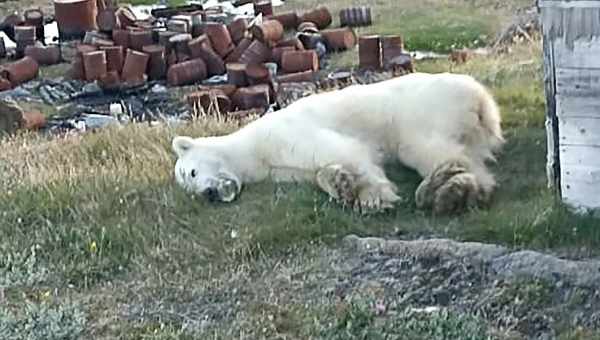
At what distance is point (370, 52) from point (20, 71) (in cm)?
466

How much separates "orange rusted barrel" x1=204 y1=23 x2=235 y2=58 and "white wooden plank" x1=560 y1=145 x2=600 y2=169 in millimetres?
10337

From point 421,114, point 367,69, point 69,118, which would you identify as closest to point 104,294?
point 421,114

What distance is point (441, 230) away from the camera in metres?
6.35

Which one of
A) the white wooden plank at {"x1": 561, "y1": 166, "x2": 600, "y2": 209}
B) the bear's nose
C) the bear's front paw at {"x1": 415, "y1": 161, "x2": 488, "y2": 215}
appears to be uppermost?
the white wooden plank at {"x1": 561, "y1": 166, "x2": 600, "y2": 209}

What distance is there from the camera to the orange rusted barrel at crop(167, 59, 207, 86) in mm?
15461

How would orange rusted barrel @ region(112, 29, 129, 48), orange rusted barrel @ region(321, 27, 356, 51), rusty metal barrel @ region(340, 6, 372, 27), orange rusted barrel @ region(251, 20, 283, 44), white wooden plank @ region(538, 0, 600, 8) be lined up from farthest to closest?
rusty metal barrel @ region(340, 6, 372, 27) → orange rusted barrel @ region(112, 29, 129, 48) → orange rusted barrel @ region(321, 27, 356, 51) → orange rusted barrel @ region(251, 20, 283, 44) → white wooden plank @ region(538, 0, 600, 8)

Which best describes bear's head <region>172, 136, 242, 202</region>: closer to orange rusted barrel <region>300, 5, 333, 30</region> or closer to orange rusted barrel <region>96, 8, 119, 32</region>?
orange rusted barrel <region>96, 8, 119, 32</region>

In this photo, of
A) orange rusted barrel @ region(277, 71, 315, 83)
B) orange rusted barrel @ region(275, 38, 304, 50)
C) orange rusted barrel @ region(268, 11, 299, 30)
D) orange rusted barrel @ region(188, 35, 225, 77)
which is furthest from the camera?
orange rusted barrel @ region(268, 11, 299, 30)

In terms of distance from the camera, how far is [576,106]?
609 cm

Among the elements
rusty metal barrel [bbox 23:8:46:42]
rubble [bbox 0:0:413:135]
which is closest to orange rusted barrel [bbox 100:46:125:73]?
rubble [bbox 0:0:413:135]

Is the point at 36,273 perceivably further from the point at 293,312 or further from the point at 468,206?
the point at 468,206

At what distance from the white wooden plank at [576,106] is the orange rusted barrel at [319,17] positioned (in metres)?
12.3

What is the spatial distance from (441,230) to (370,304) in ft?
3.58

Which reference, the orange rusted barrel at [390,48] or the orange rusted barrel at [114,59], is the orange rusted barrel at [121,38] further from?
the orange rusted barrel at [390,48]
